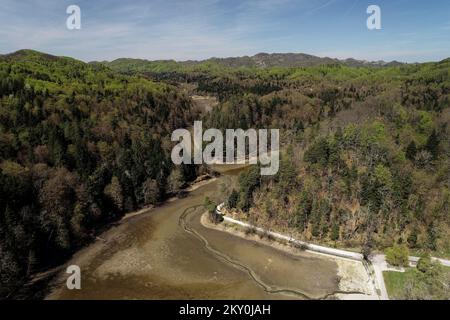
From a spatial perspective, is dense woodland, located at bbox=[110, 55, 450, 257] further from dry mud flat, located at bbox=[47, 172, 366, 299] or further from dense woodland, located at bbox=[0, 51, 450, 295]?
dry mud flat, located at bbox=[47, 172, 366, 299]

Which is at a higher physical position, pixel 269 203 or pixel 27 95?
pixel 27 95

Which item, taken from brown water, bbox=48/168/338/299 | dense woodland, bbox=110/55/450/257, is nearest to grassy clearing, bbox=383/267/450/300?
dense woodland, bbox=110/55/450/257

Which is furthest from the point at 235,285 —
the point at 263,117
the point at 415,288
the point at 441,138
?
the point at 263,117

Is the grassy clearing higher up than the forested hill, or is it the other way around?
the forested hill

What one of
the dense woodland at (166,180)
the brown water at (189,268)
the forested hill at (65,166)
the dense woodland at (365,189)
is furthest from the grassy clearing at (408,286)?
the forested hill at (65,166)

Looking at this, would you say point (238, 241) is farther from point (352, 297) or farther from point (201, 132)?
point (201, 132)

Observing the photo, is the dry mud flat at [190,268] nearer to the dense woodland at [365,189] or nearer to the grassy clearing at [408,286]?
the grassy clearing at [408,286]

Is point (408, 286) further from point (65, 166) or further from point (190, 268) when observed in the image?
point (65, 166)

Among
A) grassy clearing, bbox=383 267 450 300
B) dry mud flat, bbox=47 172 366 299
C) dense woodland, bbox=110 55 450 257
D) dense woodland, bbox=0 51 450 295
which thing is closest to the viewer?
grassy clearing, bbox=383 267 450 300
